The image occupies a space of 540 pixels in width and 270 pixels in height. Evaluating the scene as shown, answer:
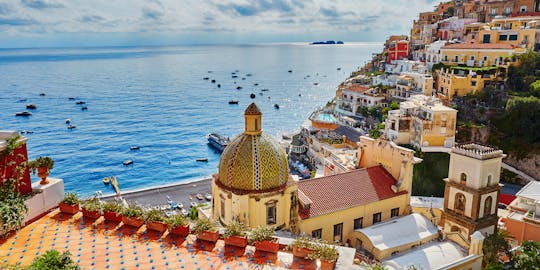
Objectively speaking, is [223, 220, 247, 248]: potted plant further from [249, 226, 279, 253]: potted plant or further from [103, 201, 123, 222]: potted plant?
[103, 201, 123, 222]: potted plant

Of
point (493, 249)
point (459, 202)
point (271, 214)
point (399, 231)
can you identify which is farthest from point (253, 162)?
point (459, 202)

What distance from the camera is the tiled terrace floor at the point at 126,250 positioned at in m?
11.2

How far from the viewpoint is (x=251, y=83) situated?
6176 inches

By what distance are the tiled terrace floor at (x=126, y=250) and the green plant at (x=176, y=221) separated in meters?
0.40

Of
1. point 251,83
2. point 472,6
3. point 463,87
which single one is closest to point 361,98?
point 463,87

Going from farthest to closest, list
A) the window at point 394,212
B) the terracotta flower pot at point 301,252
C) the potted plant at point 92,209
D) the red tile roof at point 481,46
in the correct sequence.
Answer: the red tile roof at point 481,46 < the window at point 394,212 < the potted plant at point 92,209 < the terracotta flower pot at point 301,252

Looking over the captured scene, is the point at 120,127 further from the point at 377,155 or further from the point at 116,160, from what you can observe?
the point at 377,155

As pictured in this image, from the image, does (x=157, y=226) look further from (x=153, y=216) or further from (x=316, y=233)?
(x=316, y=233)

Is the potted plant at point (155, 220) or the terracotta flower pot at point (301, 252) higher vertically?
the potted plant at point (155, 220)

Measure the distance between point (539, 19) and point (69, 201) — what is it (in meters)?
73.1

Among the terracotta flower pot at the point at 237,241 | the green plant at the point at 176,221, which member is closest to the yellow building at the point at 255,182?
the green plant at the point at 176,221

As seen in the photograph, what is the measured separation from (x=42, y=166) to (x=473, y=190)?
77.3ft

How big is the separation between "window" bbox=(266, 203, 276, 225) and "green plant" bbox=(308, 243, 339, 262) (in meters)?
A: 8.41

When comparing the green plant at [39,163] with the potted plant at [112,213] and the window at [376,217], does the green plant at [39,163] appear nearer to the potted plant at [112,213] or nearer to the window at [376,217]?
the potted plant at [112,213]
